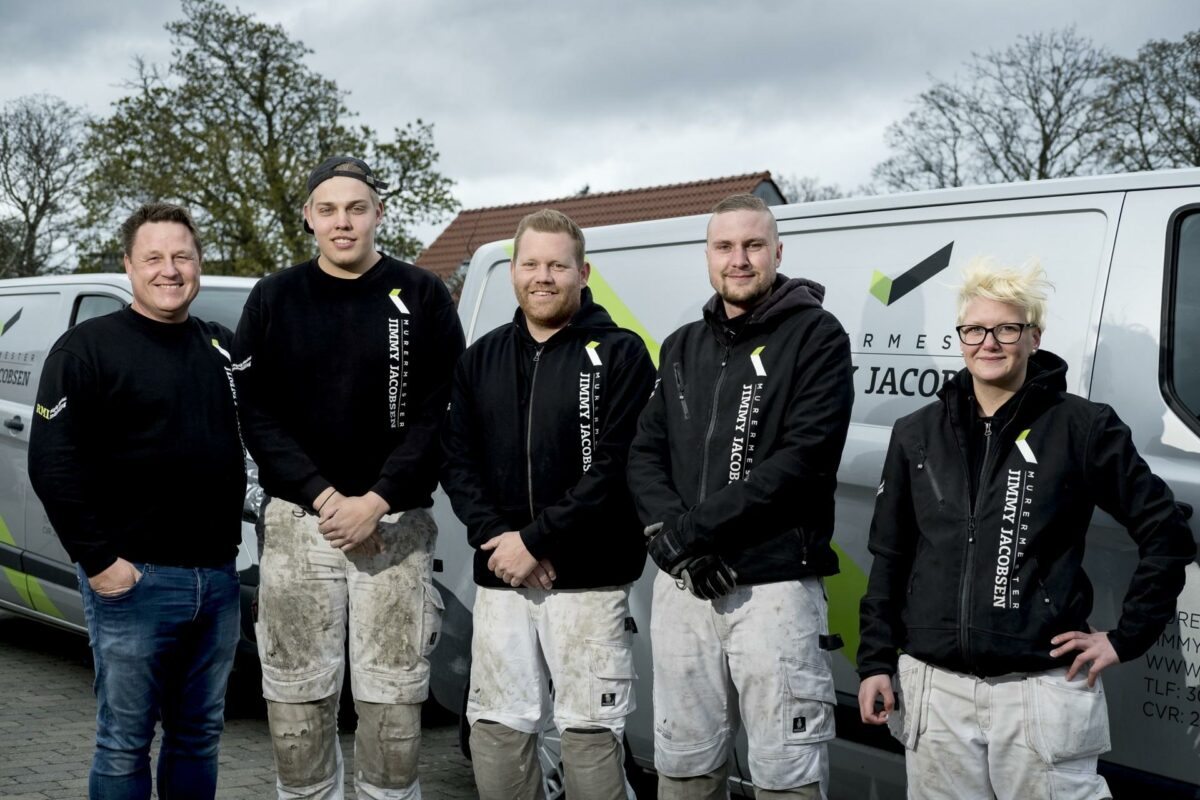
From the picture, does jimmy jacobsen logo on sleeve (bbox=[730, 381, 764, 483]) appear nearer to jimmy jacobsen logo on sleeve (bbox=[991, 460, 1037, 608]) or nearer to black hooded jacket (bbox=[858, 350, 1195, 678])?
black hooded jacket (bbox=[858, 350, 1195, 678])

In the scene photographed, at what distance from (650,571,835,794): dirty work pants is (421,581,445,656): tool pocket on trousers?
75 centimetres

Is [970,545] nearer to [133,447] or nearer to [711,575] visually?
[711,575]

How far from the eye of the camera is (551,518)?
11.1 ft

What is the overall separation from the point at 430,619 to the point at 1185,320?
2.20m

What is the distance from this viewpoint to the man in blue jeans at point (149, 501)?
3410 millimetres

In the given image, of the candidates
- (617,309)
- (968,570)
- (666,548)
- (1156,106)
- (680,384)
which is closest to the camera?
(968,570)

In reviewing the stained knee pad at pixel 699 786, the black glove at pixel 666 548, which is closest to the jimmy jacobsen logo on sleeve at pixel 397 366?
the black glove at pixel 666 548

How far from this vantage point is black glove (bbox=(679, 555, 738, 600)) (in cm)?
313

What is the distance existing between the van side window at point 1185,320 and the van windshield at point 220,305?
13.2ft

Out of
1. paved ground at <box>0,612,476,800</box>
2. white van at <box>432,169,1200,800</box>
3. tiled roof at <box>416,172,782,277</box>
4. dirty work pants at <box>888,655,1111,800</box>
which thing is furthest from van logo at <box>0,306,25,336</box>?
tiled roof at <box>416,172,782,277</box>

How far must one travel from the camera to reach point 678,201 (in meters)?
21.8

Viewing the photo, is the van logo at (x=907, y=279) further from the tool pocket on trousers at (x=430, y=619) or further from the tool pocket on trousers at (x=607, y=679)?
the tool pocket on trousers at (x=430, y=619)

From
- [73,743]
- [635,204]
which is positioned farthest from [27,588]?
[635,204]

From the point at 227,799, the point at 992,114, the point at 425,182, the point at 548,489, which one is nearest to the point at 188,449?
the point at 548,489
